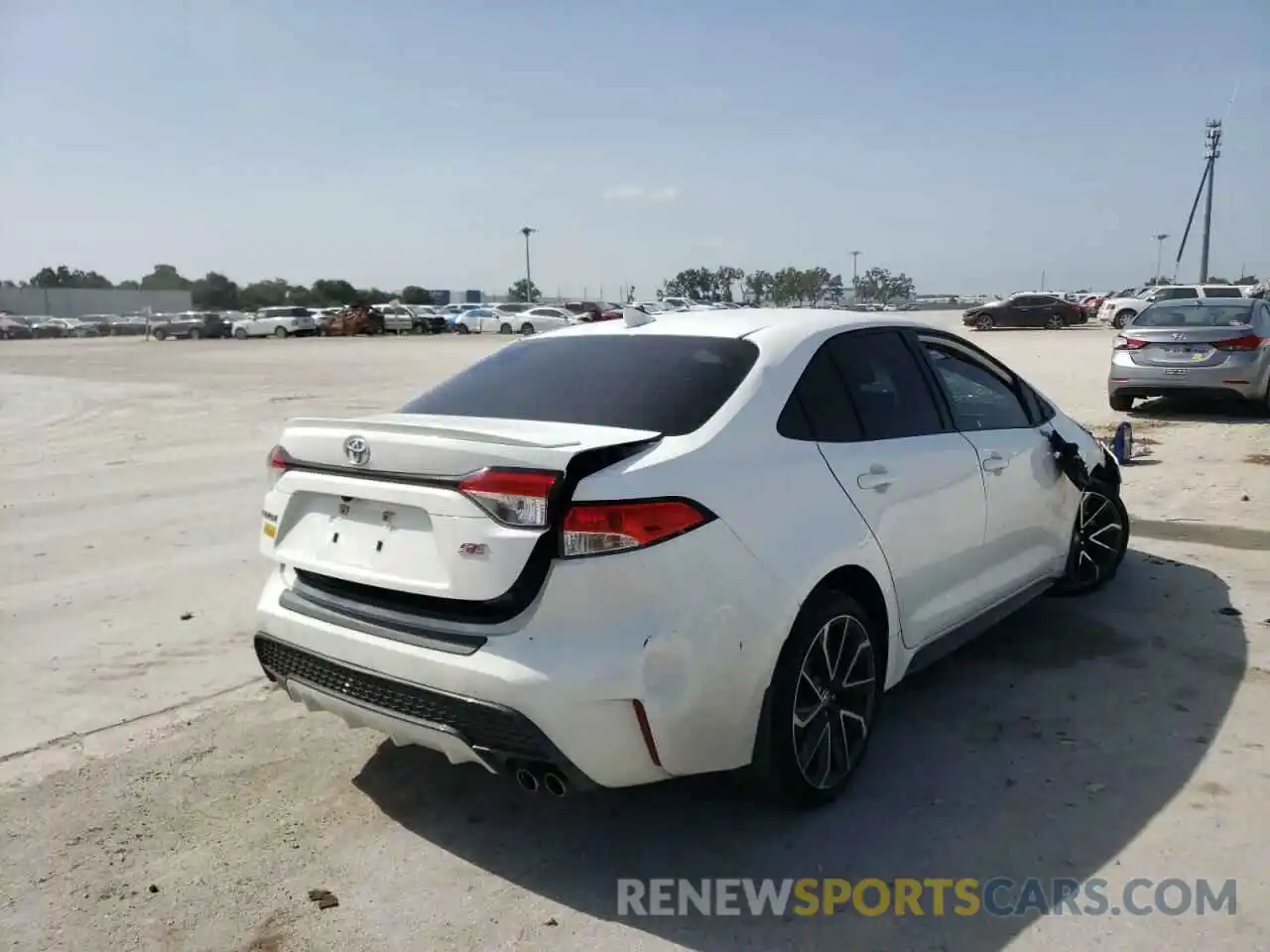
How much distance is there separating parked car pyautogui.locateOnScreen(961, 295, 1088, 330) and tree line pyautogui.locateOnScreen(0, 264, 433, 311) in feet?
224

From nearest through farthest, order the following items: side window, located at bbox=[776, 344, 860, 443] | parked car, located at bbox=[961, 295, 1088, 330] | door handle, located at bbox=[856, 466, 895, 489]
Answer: side window, located at bbox=[776, 344, 860, 443]
door handle, located at bbox=[856, 466, 895, 489]
parked car, located at bbox=[961, 295, 1088, 330]

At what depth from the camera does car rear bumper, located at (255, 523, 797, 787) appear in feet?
9.22

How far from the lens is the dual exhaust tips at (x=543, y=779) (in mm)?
2887

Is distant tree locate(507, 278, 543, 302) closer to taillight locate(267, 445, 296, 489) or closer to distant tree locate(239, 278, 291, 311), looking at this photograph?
distant tree locate(239, 278, 291, 311)

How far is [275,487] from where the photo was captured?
3.59 metres

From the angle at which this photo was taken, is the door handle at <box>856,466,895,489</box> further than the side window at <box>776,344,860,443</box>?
Yes

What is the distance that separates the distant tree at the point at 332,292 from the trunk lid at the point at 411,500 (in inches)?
4345

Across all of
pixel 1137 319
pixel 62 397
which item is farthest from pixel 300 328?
pixel 1137 319

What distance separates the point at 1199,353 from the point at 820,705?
36.3 ft

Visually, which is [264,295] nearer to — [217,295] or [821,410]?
[217,295]

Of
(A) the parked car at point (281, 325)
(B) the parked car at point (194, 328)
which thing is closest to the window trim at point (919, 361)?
(A) the parked car at point (281, 325)

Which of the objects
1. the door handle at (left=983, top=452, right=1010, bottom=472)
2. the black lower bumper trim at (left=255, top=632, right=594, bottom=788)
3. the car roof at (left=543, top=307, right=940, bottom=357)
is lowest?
the black lower bumper trim at (left=255, top=632, right=594, bottom=788)

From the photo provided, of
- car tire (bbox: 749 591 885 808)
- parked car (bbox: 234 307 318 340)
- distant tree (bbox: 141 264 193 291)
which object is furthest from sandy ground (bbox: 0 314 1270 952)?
distant tree (bbox: 141 264 193 291)

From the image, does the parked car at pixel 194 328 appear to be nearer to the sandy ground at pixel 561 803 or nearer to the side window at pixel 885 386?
the sandy ground at pixel 561 803
